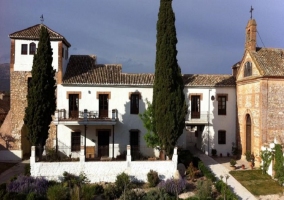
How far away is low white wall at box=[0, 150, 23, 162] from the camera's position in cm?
2470

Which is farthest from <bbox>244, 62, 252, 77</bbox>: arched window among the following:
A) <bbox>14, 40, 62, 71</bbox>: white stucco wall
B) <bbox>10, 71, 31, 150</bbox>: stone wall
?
<bbox>10, 71, 31, 150</bbox>: stone wall

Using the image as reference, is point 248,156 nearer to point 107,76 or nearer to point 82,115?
point 107,76

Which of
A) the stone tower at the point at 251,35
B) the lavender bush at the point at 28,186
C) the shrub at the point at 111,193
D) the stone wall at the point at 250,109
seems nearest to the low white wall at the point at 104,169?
the lavender bush at the point at 28,186

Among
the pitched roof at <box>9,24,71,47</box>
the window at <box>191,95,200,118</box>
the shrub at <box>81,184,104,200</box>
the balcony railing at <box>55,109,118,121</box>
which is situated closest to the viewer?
the shrub at <box>81,184,104,200</box>

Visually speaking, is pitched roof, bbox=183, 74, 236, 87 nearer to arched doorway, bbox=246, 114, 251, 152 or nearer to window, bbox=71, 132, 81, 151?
arched doorway, bbox=246, 114, 251, 152

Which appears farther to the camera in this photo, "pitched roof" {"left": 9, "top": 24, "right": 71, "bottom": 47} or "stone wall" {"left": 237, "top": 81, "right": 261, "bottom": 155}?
"pitched roof" {"left": 9, "top": 24, "right": 71, "bottom": 47}

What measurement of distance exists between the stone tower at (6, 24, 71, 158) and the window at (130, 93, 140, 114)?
691 cm

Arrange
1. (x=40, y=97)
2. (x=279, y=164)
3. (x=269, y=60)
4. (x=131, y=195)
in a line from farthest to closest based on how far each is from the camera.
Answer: (x=269, y=60), (x=40, y=97), (x=279, y=164), (x=131, y=195)

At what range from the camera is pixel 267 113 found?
22.2 meters

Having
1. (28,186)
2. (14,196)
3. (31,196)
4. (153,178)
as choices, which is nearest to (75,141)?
(28,186)

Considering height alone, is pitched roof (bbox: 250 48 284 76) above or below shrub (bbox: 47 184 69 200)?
above

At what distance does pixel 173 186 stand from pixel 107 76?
12.7 m

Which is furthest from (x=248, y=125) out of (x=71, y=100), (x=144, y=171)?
Answer: (x=71, y=100)

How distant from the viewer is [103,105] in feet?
84.0
